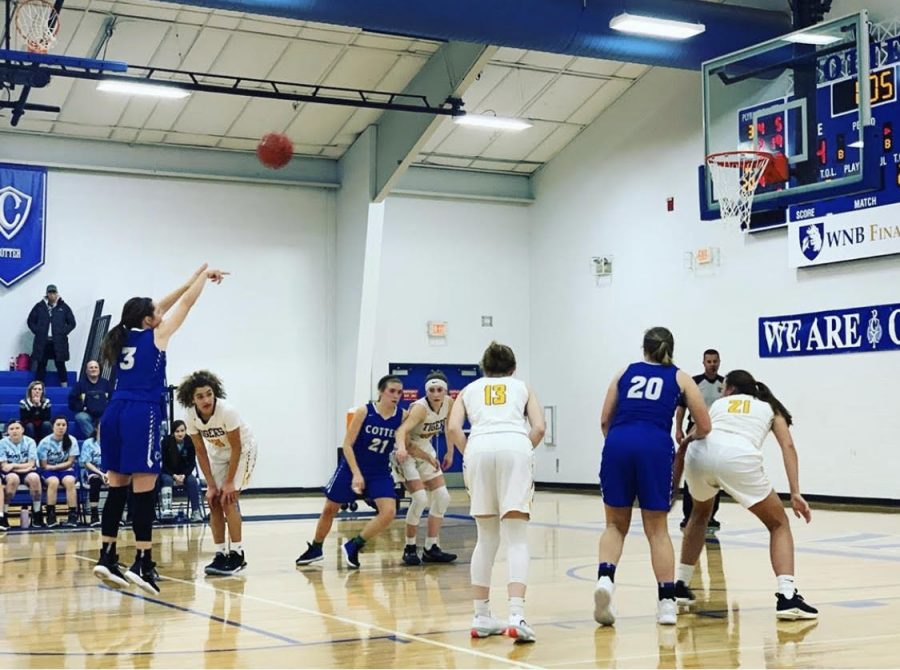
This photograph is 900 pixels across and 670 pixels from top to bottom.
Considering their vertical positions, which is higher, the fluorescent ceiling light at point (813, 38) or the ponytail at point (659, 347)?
the fluorescent ceiling light at point (813, 38)

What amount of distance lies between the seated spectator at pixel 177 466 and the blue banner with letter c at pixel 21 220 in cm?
582

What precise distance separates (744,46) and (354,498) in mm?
9684

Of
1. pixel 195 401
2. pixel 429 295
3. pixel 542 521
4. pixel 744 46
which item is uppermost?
pixel 744 46

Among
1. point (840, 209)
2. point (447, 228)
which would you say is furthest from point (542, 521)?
point (447, 228)

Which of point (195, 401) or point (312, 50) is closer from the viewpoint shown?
point (195, 401)

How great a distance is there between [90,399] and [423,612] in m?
11.0

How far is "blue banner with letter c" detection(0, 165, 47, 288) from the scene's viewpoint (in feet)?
64.5

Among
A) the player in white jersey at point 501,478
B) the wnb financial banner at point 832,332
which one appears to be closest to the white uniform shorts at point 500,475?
the player in white jersey at point 501,478

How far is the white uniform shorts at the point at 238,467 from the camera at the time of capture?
9312mm

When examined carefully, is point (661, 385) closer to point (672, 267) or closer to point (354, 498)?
point (354, 498)

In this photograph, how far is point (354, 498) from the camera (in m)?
9.74

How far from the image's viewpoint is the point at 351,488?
9.56m

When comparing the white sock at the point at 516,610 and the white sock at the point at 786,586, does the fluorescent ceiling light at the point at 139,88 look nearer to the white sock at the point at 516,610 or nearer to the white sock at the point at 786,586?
the white sock at the point at 516,610

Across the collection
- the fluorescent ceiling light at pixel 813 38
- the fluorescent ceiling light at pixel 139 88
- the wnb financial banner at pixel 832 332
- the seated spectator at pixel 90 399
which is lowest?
the seated spectator at pixel 90 399
